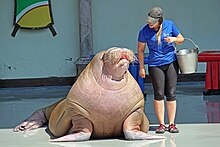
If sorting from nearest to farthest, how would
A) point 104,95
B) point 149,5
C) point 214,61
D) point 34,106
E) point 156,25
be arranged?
1. point 104,95
2. point 156,25
3. point 34,106
4. point 214,61
5. point 149,5

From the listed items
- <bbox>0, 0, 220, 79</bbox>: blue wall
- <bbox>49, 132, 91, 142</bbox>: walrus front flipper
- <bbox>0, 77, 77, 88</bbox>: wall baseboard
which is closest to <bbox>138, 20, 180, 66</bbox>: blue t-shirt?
<bbox>49, 132, 91, 142</bbox>: walrus front flipper

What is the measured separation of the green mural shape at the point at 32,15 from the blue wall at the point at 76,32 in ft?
0.38

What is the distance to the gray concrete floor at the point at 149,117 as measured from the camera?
193 inches

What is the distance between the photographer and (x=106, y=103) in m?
4.86

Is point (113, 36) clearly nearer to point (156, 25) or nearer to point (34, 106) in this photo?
point (34, 106)

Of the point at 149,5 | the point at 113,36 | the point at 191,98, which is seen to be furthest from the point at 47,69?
the point at 191,98

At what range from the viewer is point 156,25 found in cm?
527

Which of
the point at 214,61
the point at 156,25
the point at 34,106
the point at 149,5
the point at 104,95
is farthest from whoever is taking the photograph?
the point at 149,5

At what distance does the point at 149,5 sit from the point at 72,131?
5853 mm

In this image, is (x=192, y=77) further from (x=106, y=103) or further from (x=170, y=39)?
(x=106, y=103)

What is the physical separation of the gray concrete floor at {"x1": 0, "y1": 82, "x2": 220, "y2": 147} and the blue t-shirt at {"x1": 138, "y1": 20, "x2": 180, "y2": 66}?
772 mm

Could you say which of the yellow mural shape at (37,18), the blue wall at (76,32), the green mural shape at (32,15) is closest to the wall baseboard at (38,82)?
the blue wall at (76,32)

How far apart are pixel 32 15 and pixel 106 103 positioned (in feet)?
19.9

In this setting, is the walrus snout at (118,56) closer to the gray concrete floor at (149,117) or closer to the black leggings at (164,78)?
the black leggings at (164,78)
